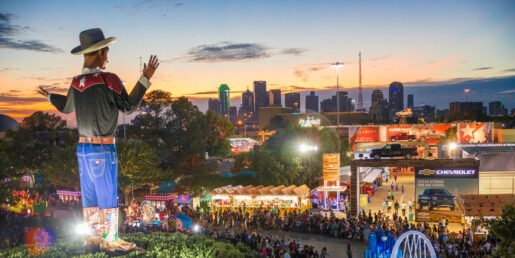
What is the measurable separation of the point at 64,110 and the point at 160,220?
1493cm

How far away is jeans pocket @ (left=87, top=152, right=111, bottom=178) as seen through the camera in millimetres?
10164

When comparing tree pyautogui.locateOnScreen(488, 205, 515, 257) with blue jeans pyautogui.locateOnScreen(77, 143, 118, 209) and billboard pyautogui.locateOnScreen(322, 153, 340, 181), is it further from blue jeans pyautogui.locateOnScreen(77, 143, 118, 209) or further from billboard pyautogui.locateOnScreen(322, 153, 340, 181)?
billboard pyautogui.locateOnScreen(322, 153, 340, 181)

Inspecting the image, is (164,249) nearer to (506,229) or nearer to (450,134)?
(506,229)

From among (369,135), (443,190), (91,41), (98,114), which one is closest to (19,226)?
(98,114)

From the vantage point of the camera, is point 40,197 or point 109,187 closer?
point 109,187

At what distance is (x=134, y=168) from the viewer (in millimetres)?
34625

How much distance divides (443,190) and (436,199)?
2.54 feet

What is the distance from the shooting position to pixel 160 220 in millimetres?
24844

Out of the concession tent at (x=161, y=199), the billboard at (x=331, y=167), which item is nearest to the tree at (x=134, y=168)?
the concession tent at (x=161, y=199)

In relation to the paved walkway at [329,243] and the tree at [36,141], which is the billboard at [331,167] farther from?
the tree at [36,141]

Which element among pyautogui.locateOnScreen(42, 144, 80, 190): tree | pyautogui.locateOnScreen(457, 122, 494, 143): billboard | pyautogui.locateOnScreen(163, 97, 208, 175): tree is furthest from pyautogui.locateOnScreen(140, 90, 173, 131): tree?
pyautogui.locateOnScreen(457, 122, 494, 143): billboard

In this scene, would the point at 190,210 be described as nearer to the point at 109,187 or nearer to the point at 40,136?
the point at 109,187

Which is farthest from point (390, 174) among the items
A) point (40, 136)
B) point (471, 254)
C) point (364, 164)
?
point (40, 136)

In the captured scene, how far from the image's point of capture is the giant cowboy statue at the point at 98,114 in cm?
1012
